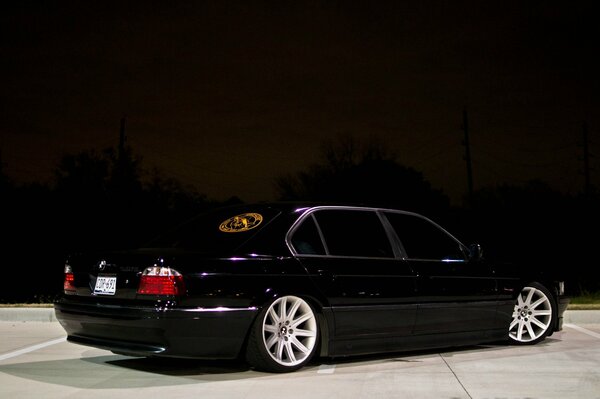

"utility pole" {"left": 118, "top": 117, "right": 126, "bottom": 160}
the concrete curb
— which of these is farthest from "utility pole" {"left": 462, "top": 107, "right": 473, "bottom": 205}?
the concrete curb

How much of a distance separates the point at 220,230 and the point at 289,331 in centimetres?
117

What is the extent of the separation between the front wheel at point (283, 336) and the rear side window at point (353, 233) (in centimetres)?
73

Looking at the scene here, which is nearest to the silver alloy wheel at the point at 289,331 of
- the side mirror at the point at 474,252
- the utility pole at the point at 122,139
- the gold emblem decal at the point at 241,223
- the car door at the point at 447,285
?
the gold emblem decal at the point at 241,223

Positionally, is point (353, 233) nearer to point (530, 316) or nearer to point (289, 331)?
point (289, 331)

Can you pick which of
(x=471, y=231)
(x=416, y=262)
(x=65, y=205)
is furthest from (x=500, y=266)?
(x=65, y=205)

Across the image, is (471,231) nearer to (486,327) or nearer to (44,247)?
(44,247)

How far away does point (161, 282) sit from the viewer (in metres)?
6.36

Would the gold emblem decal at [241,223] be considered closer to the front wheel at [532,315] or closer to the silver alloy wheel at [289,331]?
the silver alloy wheel at [289,331]

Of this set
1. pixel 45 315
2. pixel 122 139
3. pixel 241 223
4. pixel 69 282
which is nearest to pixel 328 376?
pixel 241 223

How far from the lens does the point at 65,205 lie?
25062 millimetres

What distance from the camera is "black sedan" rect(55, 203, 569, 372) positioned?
21.0 ft

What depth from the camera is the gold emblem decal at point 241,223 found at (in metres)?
7.14

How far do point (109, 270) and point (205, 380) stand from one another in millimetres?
1213

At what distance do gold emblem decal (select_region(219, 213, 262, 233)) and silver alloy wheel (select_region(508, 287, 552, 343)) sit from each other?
11.0ft
